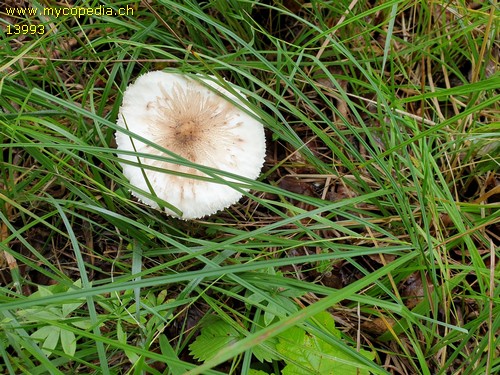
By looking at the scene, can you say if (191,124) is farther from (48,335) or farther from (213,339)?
(48,335)

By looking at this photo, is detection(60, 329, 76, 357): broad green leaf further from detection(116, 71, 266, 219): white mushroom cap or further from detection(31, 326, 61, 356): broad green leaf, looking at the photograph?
detection(116, 71, 266, 219): white mushroom cap

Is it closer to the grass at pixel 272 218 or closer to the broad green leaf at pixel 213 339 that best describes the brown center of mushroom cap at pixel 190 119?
the grass at pixel 272 218

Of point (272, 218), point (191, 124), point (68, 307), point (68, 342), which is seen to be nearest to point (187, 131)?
point (191, 124)

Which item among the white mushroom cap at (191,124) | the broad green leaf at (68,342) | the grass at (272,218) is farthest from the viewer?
the white mushroom cap at (191,124)

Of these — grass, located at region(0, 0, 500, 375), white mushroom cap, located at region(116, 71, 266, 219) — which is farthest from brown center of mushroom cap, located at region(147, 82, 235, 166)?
grass, located at region(0, 0, 500, 375)

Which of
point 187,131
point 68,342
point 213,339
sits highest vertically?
point 187,131

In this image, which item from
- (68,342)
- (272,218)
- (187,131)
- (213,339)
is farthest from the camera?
(272,218)

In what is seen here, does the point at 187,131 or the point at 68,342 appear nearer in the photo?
the point at 68,342

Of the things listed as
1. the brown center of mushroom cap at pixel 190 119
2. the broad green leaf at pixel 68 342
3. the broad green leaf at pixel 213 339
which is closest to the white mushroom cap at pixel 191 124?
the brown center of mushroom cap at pixel 190 119
